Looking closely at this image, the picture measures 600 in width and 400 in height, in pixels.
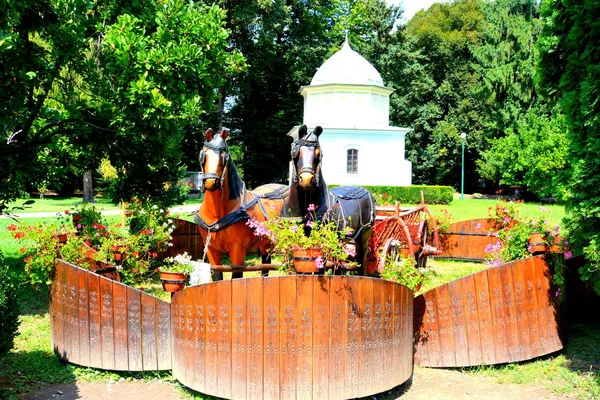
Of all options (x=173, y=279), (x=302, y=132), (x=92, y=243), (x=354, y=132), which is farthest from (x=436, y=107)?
(x=173, y=279)

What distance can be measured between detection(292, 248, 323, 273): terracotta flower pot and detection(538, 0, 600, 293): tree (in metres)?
3.38

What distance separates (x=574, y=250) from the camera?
6.38m

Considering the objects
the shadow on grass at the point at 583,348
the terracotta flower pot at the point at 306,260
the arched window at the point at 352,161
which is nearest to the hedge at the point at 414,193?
the arched window at the point at 352,161

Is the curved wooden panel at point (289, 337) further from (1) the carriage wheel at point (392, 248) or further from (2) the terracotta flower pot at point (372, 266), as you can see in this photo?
(2) the terracotta flower pot at point (372, 266)

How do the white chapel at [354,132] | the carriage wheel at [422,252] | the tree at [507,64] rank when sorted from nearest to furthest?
the carriage wheel at [422,252]
the white chapel at [354,132]
the tree at [507,64]

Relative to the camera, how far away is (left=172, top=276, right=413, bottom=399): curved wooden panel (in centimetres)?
497

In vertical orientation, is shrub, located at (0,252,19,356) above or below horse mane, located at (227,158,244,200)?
below

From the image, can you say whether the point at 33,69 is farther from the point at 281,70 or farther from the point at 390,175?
the point at 281,70

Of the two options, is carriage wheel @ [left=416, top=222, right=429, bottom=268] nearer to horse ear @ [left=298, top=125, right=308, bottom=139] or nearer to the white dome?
horse ear @ [left=298, top=125, right=308, bottom=139]

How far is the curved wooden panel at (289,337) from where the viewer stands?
16.3 feet

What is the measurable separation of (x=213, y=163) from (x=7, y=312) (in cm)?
275

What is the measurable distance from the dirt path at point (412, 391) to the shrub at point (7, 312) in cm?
77

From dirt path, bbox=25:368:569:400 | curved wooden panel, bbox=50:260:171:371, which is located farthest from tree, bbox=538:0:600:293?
curved wooden panel, bbox=50:260:171:371

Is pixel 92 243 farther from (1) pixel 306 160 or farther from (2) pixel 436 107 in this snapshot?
(2) pixel 436 107
